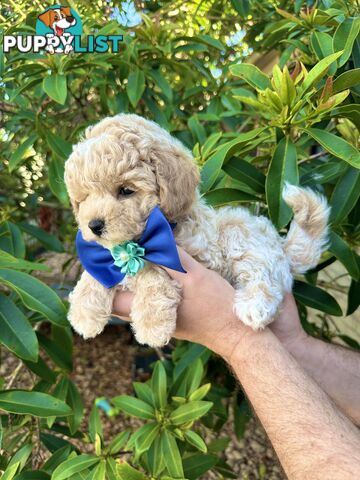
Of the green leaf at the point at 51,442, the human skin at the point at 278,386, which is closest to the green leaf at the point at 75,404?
the green leaf at the point at 51,442

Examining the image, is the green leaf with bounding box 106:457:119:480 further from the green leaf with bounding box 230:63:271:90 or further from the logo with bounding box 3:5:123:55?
the logo with bounding box 3:5:123:55

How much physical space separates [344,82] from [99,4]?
2018mm

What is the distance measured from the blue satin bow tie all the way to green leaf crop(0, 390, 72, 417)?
69cm

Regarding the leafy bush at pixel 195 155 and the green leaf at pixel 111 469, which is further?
the green leaf at pixel 111 469

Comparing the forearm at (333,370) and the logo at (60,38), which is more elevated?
the logo at (60,38)

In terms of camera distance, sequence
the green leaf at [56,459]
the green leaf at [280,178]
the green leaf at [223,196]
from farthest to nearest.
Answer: the green leaf at [56,459] → the green leaf at [223,196] → the green leaf at [280,178]

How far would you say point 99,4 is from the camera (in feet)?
9.64

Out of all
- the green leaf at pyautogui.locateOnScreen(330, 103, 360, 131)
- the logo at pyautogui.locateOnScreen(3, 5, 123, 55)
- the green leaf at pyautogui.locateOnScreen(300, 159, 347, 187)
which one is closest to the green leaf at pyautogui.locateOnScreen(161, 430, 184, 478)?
the green leaf at pyautogui.locateOnScreen(300, 159, 347, 187)

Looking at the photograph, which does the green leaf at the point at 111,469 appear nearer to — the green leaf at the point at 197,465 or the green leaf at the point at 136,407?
the green leaf at the point at 136,407

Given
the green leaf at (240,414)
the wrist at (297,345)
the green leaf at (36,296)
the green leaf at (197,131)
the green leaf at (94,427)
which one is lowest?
the green leaf at (240,414)

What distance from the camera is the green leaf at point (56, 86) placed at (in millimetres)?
2070

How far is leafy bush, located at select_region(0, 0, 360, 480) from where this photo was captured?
177 cm

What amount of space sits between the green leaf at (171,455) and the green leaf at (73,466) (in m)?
0.32

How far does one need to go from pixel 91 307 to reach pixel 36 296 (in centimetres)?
33
